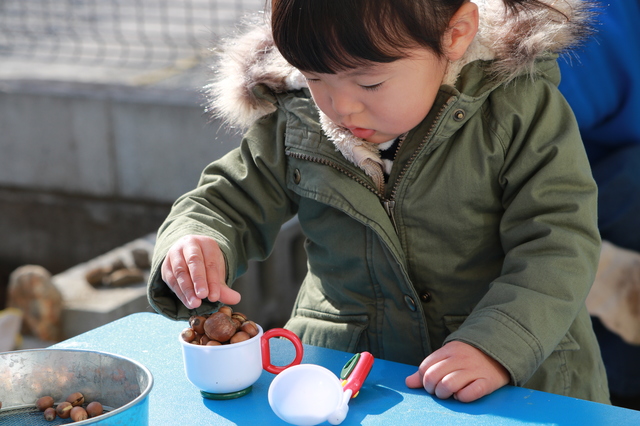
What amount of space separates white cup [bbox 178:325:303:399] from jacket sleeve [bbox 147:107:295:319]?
27 cm

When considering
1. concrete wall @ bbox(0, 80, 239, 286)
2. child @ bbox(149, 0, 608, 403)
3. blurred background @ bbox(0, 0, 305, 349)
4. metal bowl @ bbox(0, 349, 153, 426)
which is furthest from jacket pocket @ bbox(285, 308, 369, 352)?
concrete wall @ bbox(0, 80, 239, 286)

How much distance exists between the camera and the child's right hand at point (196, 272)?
1081 mm

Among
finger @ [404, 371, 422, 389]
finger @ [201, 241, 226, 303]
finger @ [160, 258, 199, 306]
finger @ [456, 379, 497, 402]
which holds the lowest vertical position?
finger @ [404, 371, 422, 389]

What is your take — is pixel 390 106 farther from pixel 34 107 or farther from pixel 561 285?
pixel 34 107

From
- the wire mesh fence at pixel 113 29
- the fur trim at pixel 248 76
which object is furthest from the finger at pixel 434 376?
the wire mesh fence at pixel 113 29

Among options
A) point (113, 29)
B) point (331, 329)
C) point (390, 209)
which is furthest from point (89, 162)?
point (390, 209)

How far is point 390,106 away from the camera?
115 centimetres

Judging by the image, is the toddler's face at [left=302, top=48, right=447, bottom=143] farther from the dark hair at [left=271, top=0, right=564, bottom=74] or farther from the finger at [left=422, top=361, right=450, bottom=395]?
the finger at [left=422, top=361, right=450, bottom=395]

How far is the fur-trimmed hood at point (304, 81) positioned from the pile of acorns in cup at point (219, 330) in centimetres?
37

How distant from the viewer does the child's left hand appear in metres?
0.98

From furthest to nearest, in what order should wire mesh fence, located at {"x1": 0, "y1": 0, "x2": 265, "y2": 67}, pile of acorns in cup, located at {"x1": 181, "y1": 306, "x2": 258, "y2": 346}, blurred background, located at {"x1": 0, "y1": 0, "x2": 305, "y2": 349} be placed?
1. wire mesh fence, located at {"x1": 0, "y1": 0, "x2": 265, "y2": 67}
2. blurred background, located at {"x1": 0, "y1": 0, "x2": 305, "y2": 349}
3. pile of acorns in cup, located at {"x1": 181, "y1": 306, "x2": 258, "y2": 346}

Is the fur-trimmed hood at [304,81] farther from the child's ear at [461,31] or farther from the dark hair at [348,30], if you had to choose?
the dark hair at [348,30]

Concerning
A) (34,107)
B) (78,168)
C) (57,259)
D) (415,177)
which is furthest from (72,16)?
(415,177)

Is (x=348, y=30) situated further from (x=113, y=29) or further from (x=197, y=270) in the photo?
(x=113, y=29)
